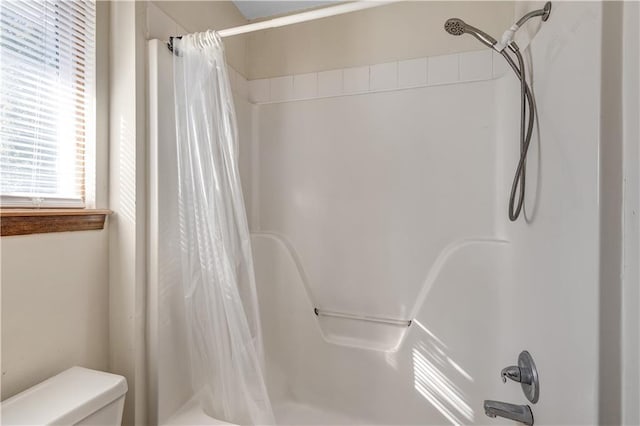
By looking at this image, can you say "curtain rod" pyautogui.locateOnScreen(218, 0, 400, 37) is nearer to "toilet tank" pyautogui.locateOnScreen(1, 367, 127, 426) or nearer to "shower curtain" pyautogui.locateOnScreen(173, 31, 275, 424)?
"shower curtain" pyautogui.locateOnScreen(173, 31, 275, 424)

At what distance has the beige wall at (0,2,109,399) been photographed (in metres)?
0.88

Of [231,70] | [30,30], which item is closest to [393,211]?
[231,70]

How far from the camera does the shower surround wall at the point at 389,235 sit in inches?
46.2

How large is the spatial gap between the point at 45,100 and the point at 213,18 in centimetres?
94

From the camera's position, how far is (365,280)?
5.60 feet

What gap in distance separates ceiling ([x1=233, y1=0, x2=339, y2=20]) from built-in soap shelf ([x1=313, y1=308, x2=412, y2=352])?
170 cm

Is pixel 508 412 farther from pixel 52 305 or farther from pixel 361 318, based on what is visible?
pixel 52 305

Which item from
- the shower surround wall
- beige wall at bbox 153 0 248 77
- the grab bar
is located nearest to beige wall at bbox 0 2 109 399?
the shower surround wall

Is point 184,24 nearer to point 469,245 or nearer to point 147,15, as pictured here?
point 147,15

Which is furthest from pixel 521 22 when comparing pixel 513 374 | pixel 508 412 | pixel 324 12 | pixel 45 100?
pixel 45 100

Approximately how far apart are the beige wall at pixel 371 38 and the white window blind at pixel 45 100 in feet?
3.20

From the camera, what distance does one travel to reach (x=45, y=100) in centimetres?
100

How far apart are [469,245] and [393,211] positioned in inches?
15.5

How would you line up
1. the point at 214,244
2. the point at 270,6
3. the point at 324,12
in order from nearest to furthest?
the point at 324,12 < the point at 214,244 < the point at 270,6
